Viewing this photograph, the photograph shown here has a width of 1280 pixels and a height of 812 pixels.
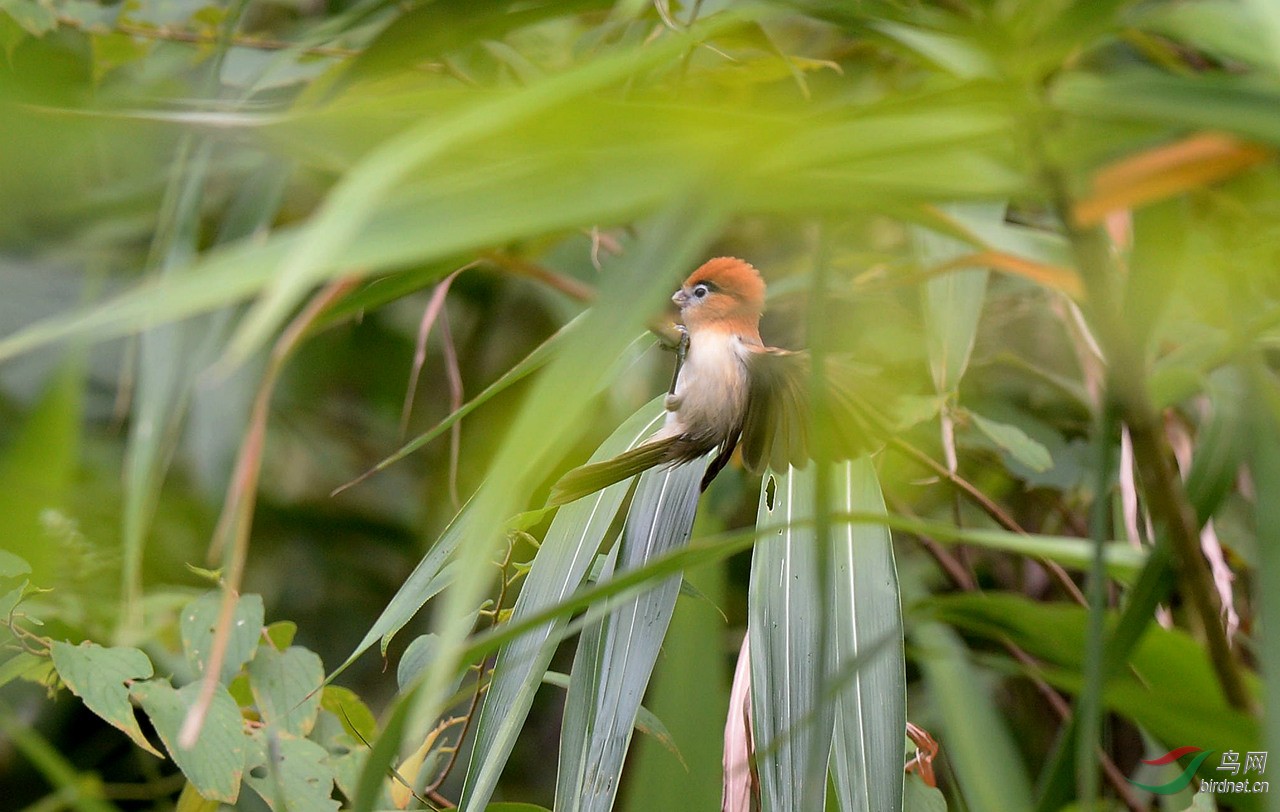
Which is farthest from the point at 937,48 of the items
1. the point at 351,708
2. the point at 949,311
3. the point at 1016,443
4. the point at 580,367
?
the point at 351,708

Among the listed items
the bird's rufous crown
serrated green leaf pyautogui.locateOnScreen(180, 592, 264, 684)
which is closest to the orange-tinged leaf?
the bird's rufous crown

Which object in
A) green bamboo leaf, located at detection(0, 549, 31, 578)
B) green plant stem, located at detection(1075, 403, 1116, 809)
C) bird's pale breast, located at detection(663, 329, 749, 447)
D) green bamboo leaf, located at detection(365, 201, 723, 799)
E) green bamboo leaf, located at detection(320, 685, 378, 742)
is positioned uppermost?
green bamboo leaf, located at detection(365, 201, 723, 799)

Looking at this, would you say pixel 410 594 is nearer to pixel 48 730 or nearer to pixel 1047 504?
pixel 1047 504

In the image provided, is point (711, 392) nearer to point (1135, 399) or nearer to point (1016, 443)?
point (1135, 399)

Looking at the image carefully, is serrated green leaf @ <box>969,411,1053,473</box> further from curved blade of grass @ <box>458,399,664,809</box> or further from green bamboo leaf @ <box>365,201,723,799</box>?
green bamboo leaf @ <box>365,201,723,799</box>

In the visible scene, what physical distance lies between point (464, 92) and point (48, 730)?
1895 mm

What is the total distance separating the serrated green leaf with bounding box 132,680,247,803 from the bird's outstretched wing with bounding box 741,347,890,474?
0.46 metres

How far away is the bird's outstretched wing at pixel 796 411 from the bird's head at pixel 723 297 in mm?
97

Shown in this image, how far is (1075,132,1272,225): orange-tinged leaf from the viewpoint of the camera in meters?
0.41

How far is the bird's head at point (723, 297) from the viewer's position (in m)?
0.88

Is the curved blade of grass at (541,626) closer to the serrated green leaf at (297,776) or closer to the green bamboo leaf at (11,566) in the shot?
the serrated green leaf at (297,776)

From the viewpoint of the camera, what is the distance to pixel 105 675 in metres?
0.81

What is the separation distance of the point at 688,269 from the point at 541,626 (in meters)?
0.37

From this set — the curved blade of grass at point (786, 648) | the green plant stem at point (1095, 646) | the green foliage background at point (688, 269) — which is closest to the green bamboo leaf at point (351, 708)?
the green foliage background at point (688, 269)
